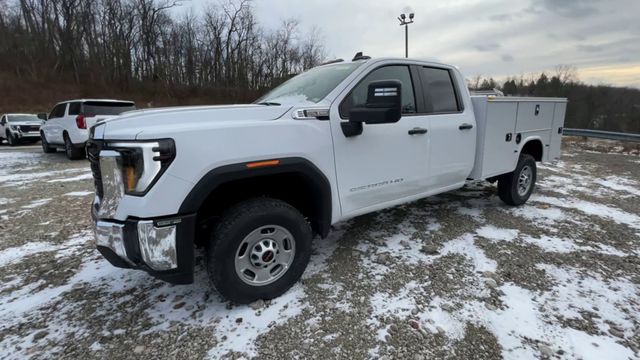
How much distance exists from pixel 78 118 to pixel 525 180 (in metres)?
11.1

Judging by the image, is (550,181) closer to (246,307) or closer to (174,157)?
(246,307)

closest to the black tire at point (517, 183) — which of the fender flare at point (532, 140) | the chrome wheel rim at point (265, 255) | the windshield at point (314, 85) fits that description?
the fender flare at point (532, 140)

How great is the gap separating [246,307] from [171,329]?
21.6 inches

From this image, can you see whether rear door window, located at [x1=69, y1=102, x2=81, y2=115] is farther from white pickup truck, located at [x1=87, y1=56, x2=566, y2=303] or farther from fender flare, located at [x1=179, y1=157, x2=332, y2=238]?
fender flare, located at [x1=179, y1=157, x2=332, y2=238]

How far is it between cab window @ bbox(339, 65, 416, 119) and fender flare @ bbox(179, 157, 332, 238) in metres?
0.60

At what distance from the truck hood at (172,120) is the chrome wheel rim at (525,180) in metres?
4.15

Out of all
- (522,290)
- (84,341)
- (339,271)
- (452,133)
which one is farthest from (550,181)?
(84,341)

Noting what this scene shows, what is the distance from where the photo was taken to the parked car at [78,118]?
9.92 metres

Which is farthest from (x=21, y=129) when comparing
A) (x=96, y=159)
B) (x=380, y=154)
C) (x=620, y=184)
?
(x=620, y=184)

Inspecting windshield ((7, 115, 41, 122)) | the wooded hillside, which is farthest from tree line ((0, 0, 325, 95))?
windshield ((7, 115, 41, 122))

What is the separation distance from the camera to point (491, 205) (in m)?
5.31

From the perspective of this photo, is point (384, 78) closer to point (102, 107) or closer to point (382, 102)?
point (382, 102)

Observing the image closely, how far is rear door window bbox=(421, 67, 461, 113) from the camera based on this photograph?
3.78 metres

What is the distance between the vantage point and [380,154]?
327 centimetres
